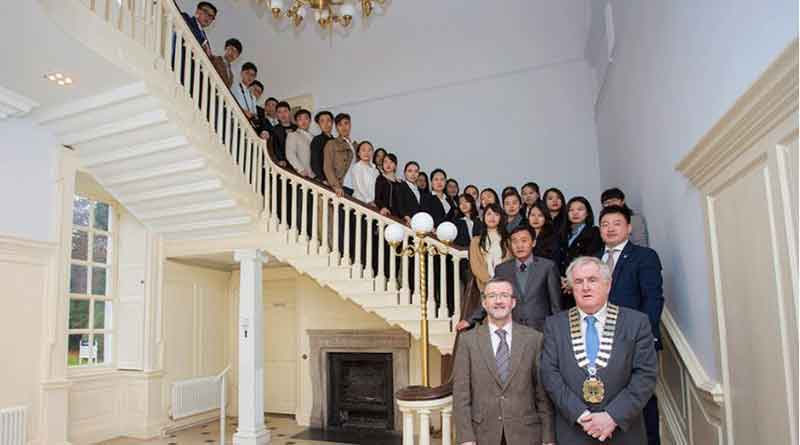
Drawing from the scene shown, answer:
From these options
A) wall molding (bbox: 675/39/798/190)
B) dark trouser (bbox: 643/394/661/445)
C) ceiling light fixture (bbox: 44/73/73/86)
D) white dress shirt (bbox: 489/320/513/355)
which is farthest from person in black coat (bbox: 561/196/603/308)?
ceiling light fixture (bbox: 44/73/73/86)

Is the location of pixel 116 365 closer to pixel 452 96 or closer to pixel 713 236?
pixel 452 96

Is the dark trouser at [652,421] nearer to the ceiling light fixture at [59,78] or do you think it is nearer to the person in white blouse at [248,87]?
the person in white blouse at [248,87]

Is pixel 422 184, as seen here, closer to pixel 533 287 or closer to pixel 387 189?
pixel 387 189

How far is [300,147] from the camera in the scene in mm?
6141

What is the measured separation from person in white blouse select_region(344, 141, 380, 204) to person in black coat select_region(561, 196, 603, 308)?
7.52 feet

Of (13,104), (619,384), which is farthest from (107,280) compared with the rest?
(619,384)

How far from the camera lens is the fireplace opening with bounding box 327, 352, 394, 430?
7.01m

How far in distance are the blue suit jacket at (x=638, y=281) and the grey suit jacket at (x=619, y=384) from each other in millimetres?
666

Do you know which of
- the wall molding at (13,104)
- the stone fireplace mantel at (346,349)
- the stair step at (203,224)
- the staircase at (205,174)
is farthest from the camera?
the stone fireplace mantel at (346,349)

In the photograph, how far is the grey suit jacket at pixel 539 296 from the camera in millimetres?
3125

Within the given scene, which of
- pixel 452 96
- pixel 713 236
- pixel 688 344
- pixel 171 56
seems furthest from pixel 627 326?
pixel 452 96

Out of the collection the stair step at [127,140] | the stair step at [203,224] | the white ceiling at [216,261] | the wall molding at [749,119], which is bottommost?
the white ceiling at [216,261]

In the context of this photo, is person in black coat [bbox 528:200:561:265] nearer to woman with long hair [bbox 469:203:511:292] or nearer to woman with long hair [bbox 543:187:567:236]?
woman with long hair [bbox 469:203:511:292]

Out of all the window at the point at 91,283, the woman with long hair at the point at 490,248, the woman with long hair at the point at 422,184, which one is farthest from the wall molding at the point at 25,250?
the woman with long hair at the point at 490,248
